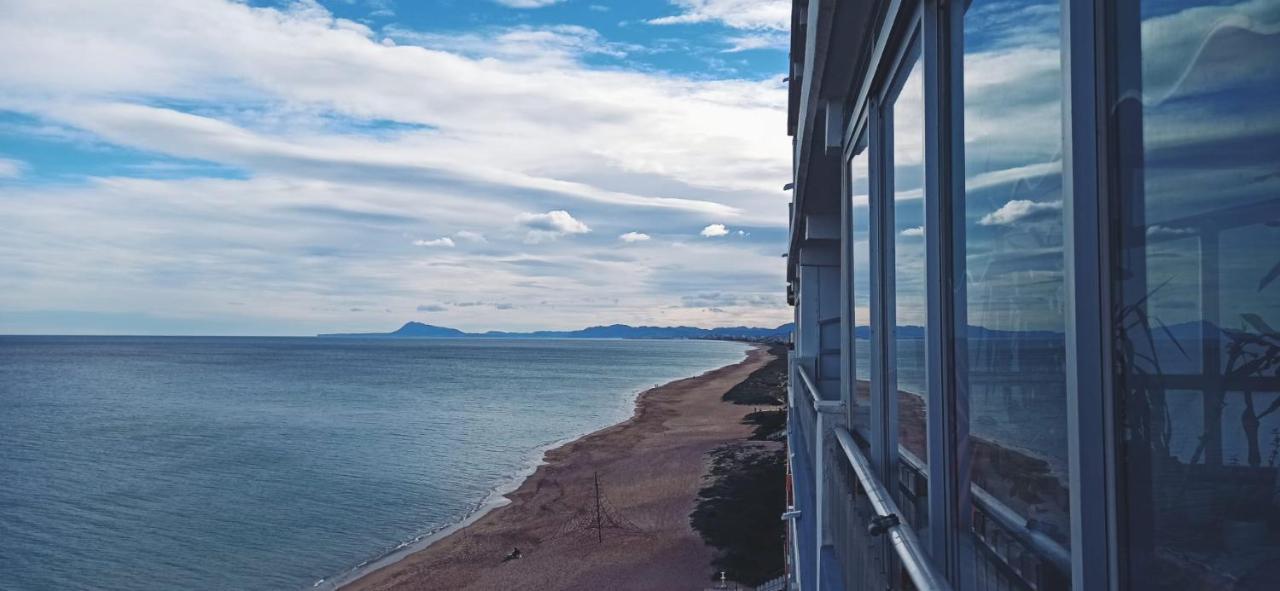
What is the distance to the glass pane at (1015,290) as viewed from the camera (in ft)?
5.49

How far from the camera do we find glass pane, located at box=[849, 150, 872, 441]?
14.5ft

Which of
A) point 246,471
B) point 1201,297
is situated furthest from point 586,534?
point 1201,297

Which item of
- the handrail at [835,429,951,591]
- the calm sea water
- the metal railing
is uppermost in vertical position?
the metal railing

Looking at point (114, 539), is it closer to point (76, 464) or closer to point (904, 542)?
point (76, 464)

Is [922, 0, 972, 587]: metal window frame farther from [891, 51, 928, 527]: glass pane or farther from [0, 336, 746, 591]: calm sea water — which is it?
[0, 336, 746, 591]: calm sea water

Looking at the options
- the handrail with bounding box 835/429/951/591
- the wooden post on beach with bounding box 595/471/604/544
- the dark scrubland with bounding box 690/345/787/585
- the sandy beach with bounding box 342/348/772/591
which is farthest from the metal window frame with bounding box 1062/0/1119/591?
the wooden post on beach with bounding box 595/471/604/544

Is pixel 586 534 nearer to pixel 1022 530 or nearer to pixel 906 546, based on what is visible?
pixel 906 546

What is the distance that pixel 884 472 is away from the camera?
3.93 m

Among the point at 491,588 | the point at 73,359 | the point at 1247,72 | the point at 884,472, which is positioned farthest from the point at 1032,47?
the point at 73,359

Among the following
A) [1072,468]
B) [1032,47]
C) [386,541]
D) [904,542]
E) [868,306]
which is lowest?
[386,541]

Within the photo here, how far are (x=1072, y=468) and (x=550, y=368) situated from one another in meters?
131

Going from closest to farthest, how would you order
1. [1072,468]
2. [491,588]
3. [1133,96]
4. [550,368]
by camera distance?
[1133,96], [1072,468], [491,588], [550,368]

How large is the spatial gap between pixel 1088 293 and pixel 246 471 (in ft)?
145

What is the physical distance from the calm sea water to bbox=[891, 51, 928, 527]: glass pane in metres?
24.0
